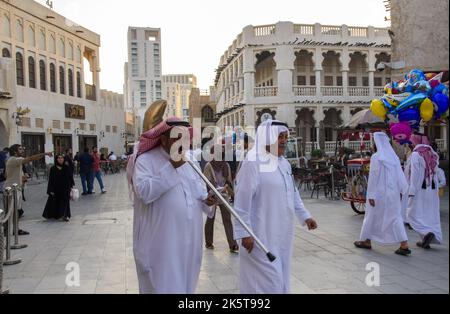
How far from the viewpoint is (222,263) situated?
587 centimetres

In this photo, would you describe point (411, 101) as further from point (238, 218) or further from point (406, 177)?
point (238, 218)

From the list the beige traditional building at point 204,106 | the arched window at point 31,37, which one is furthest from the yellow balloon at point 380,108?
the beige traditional building at point 204,106

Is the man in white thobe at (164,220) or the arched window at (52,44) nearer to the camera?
the man in white thobe at (164,220)

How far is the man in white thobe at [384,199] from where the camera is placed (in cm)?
638

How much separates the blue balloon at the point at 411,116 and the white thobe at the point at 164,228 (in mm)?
5062

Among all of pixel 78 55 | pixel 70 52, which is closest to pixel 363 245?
pixel 70 52

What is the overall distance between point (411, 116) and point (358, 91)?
2552 centimetres

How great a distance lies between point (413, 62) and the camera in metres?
12.6

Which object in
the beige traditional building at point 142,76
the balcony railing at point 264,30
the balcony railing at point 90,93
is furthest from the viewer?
the beige traditional building at point 142,76

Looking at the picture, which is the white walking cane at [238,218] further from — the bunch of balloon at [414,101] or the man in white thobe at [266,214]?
the bunch of balloon at [414,101]
